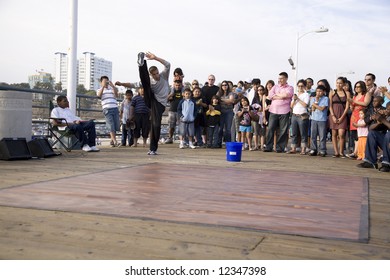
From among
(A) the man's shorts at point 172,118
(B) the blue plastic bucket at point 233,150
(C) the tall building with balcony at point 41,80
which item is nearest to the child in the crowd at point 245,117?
(A) the man's shorts at point 172,118

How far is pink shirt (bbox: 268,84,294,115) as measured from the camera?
1077 centimetres

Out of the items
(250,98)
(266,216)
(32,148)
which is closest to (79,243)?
(266,216)

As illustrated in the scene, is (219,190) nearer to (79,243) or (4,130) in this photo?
(79,243)

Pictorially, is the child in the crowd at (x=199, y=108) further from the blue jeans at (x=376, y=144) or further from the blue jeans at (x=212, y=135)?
the blue jeans at (x=376, y=144)

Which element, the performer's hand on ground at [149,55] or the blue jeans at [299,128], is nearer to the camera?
the performer's hand on ground at [149,55]

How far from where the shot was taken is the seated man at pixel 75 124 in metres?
Result: 9.08

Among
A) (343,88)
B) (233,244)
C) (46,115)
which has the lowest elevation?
(233,244)

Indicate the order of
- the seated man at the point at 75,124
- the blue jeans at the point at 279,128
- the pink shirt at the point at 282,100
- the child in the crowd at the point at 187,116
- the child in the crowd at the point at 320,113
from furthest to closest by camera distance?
the child in the crowd at the point at 187,116, the blue jeans at the point at 279,128, the pink shirt at the point at 282,100, the child in the crowd at the point at 320,113, the seated man at the point at 75,124

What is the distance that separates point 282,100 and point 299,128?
2.45ft

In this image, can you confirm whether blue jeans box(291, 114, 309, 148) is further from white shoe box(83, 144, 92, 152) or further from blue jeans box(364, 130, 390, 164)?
white shoe box(83, 144, 92, 152)

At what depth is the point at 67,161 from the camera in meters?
7.63

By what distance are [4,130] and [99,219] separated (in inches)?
211

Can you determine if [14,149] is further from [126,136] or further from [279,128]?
[279,128]

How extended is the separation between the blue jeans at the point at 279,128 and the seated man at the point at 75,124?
4.14m
